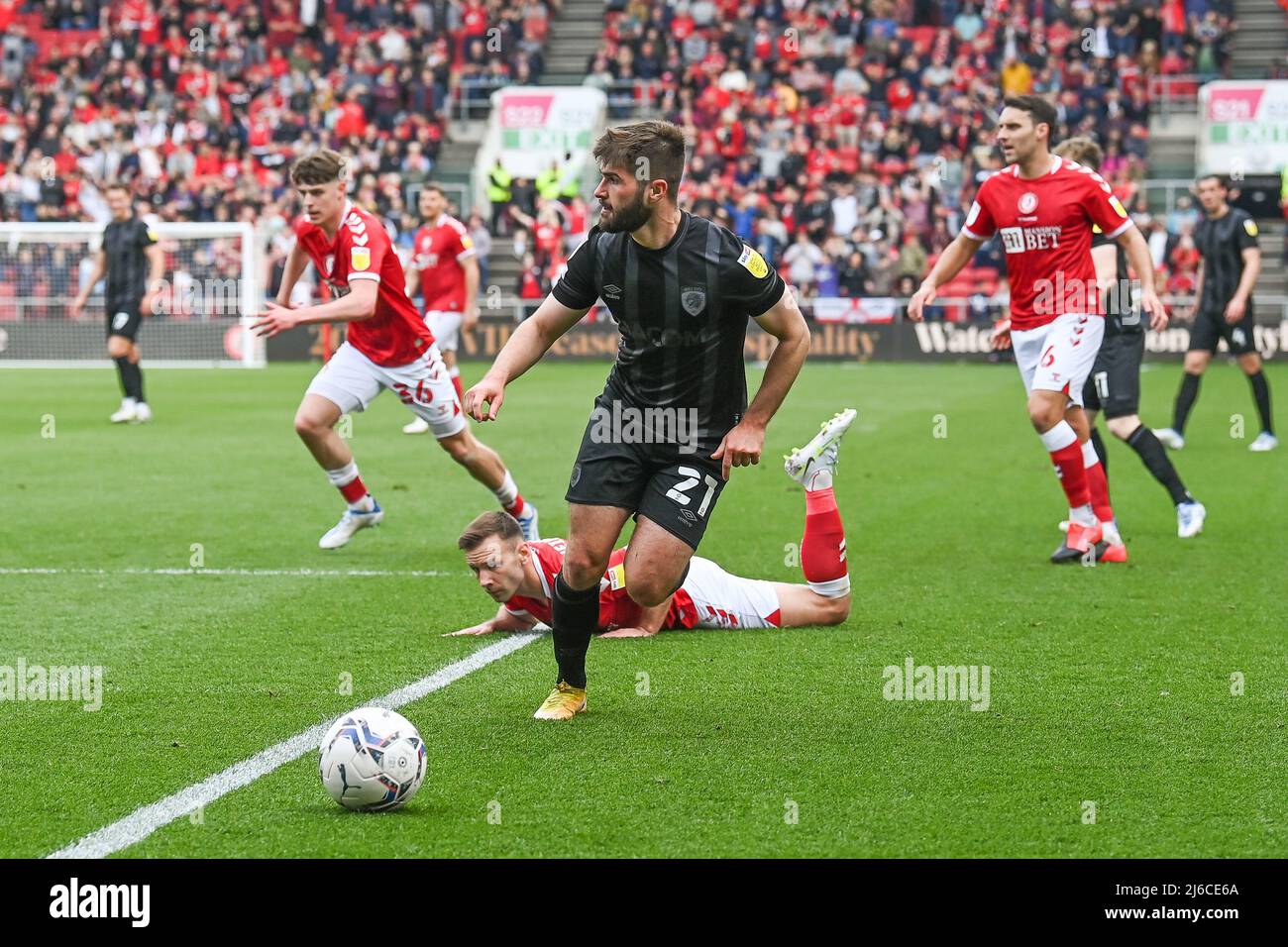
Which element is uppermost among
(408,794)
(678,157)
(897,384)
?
(678,157)

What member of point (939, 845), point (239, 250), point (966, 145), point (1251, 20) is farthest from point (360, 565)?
point (1251, 20)

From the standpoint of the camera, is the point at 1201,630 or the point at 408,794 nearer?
the point at 408,794

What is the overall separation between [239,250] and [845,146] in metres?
11.3

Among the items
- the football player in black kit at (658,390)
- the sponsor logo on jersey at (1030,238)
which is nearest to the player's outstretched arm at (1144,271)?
the sponsor logo on jersey at (1030,238)

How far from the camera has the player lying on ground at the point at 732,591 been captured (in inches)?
278

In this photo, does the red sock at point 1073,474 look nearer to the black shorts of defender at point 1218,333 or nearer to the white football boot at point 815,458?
the white football boot at point 815,458

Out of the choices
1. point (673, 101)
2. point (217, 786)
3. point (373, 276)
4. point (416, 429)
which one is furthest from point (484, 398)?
point (673, 101)

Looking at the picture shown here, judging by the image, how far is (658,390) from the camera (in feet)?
19.6

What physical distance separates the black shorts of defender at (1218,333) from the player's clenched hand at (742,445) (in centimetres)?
1025

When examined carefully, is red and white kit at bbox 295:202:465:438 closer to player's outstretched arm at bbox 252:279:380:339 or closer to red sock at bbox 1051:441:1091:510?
player's outstretched arm at bbox 252:279:380:339

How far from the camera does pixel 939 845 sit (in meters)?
4.44

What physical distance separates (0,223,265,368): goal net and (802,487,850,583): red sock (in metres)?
21.1

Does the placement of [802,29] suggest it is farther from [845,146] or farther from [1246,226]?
[1246,226]

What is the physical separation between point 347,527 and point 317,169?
2.12 metres
